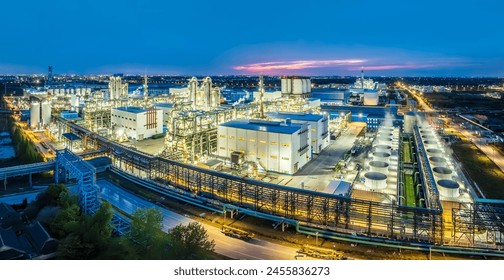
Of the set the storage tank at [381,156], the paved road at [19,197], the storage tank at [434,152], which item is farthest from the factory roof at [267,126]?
the paved road at [19,197]

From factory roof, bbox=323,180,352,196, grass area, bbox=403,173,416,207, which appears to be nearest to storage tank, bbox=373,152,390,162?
grass area, bbox=403,173,416,207

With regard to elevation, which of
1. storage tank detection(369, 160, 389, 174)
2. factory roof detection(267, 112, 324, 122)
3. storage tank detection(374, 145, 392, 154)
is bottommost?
storage tank detection(369, 160, 389, 174)

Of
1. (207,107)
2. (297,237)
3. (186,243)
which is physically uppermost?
(207,107)

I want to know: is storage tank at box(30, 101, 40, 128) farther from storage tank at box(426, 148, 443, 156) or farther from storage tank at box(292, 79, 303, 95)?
storage tank at box(426, 148, 443, 156)

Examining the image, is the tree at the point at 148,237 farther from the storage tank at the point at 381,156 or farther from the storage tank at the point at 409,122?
the storage tank at the point at 409,122
